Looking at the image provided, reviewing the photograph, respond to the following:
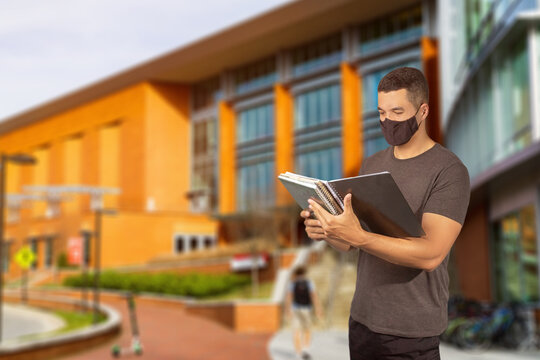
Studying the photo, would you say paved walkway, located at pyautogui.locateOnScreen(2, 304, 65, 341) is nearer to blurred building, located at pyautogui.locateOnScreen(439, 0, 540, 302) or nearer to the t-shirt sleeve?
blurred building, located at pyautogui.locateOnScreen(439, 0, 540, 302)

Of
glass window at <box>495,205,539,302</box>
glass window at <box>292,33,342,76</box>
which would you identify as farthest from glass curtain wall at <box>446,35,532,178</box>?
glass window at <box>292,33,342,76</box>

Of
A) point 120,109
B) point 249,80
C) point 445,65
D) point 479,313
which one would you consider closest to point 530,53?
point 479,313

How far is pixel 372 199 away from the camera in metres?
2.40

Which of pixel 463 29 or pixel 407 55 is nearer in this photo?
pixel 463 29

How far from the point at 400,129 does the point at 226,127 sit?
155ft

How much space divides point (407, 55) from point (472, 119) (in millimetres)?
17568

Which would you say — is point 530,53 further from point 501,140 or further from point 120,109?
point 120,109

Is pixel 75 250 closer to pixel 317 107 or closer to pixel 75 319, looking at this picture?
pixel 75 319

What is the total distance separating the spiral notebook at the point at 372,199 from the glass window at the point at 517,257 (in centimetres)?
1662

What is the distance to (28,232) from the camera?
5422 centimetres

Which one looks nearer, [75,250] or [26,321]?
[26,321]

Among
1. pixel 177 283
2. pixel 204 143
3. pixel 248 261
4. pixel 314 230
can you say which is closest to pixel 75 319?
pixel 177 283

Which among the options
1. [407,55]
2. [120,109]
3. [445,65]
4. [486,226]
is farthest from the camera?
[120,109]

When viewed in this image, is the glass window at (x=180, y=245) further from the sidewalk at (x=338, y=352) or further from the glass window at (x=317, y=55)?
the sidewalk at (x=338, y=352)
